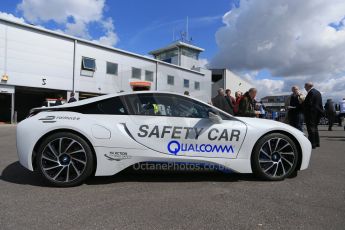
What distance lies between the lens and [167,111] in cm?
425

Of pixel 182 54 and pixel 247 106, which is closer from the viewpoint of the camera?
pixel 247 106

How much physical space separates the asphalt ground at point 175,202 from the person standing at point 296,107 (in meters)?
3.76

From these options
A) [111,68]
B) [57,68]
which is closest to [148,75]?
[111,68]

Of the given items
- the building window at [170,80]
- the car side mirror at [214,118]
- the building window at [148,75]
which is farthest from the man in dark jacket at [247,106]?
the building window at [170,80]

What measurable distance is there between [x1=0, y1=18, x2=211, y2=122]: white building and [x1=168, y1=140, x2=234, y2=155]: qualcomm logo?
41.7 ft

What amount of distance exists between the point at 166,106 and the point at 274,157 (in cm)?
169

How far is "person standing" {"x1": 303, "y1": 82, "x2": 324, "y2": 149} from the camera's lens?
7.80 metres

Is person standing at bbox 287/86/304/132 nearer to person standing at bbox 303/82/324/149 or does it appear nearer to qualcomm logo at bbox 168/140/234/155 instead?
person standing at bbox 303/82/324/149

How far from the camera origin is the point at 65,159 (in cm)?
393

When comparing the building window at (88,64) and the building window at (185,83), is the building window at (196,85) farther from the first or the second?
the building window at (88,64)

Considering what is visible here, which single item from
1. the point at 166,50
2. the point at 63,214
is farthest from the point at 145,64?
the point at 63,214

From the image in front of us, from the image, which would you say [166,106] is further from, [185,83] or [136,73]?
[185,83]

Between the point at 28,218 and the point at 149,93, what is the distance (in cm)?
224

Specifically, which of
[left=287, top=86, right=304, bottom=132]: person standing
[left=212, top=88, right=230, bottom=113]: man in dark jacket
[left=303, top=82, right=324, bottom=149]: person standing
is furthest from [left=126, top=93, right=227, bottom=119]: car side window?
[left=287, top=86, right=304, bottom=132]: person standing
